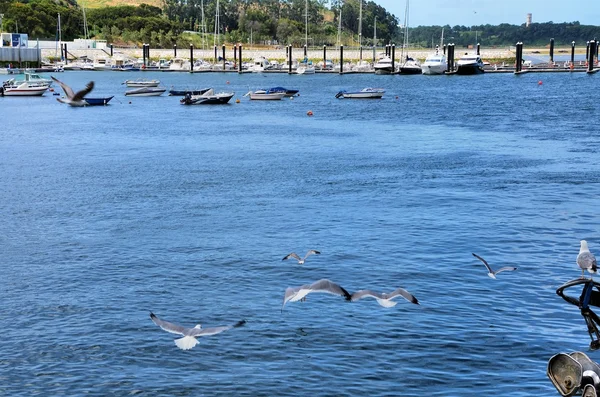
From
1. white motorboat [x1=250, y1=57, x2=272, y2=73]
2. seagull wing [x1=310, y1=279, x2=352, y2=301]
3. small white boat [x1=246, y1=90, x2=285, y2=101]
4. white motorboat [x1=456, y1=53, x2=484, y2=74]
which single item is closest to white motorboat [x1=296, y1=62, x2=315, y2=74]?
white motorboat [x1=250, y1=57, x2=272, y2=73]

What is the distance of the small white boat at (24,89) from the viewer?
313ft

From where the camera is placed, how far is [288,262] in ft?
79.4

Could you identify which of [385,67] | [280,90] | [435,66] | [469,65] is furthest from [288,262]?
[385,67]

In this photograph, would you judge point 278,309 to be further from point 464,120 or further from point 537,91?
point 537,91

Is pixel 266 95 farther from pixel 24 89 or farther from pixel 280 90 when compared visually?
pixel 24 89

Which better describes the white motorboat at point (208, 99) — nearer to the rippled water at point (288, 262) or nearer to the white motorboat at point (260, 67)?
the rippled water at point (288, 262)

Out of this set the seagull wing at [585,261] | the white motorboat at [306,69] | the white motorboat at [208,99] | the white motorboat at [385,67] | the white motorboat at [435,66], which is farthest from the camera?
the white motorboat at [306,69]

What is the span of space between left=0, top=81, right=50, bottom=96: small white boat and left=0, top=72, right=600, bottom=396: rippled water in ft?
142

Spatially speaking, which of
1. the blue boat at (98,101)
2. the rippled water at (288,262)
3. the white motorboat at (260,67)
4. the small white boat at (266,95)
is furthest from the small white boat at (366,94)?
the white motorboat at (260,67)

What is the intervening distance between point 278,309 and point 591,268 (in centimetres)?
934

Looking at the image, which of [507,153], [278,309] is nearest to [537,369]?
[278,309]

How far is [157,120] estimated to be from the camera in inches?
2813

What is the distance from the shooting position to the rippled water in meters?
16.7

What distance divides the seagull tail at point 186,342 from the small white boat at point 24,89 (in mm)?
84103
